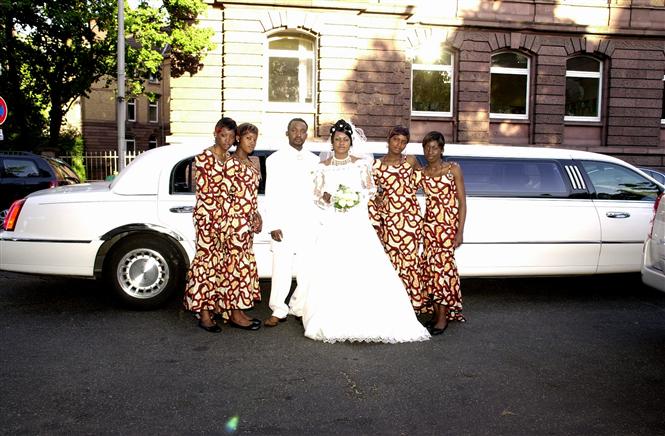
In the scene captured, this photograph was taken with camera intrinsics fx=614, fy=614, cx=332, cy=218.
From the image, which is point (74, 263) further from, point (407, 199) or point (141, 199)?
point (407, 199)


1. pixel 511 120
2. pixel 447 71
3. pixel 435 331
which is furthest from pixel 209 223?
pixel 511 120

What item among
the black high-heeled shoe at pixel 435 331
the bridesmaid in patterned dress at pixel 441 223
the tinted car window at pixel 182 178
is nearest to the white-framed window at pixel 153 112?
the tinted car window at pixel 182 178

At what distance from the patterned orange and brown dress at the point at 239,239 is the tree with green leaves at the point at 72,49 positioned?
1278 centimetres

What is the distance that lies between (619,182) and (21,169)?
10.8 metres

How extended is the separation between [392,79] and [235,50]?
4743mm

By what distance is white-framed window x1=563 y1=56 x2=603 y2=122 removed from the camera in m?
20.6

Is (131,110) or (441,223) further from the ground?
(131,110)

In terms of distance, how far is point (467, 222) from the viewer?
6465 mm

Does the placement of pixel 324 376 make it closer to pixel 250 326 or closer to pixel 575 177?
pixel 250 326

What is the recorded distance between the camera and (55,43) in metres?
24.3

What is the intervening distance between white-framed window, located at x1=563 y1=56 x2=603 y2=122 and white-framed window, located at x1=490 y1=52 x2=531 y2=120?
1.50m

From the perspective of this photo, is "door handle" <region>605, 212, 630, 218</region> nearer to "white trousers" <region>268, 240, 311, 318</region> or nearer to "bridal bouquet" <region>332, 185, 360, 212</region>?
"bridal bouquet" <region>332, 185, 360, 212</region>

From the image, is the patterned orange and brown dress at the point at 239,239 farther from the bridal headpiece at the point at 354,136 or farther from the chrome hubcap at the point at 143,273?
the chrome hubcap at the point at 143,273

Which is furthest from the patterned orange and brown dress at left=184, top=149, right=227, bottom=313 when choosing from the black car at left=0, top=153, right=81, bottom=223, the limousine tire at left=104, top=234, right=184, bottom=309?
the black car at left=0, top=153, right=81, bottom=223
